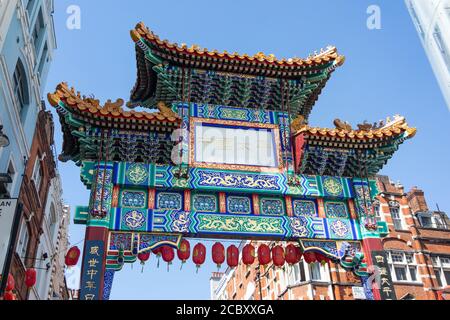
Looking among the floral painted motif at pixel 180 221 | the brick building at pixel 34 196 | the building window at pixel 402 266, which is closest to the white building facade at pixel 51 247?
the brick building at pixel 34 196

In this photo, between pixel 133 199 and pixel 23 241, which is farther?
pixel 23 241

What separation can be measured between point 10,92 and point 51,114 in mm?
6078

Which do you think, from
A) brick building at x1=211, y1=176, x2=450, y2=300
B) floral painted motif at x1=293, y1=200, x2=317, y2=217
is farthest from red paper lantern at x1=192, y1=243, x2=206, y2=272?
brick building at x1=211, y1=176, x2=450, y2=300

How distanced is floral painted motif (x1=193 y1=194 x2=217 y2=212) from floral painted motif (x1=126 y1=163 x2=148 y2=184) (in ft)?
4.33

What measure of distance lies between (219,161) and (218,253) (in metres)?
2.31

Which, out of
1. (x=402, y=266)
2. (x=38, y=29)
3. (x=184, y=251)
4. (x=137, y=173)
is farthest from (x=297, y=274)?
(x=38, y=29)

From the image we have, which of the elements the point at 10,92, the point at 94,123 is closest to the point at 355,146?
the point at 94,123

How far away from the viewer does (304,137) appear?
1152 centimetres

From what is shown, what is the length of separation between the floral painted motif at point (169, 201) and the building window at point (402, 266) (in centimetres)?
1865

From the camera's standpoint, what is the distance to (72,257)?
31.8 feet

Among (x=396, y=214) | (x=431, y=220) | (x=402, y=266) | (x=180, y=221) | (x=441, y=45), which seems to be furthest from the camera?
(x=431, y=220)

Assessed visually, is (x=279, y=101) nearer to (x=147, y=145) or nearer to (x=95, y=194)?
(x=147, y=145)

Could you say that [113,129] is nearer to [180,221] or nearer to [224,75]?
[180,221]
